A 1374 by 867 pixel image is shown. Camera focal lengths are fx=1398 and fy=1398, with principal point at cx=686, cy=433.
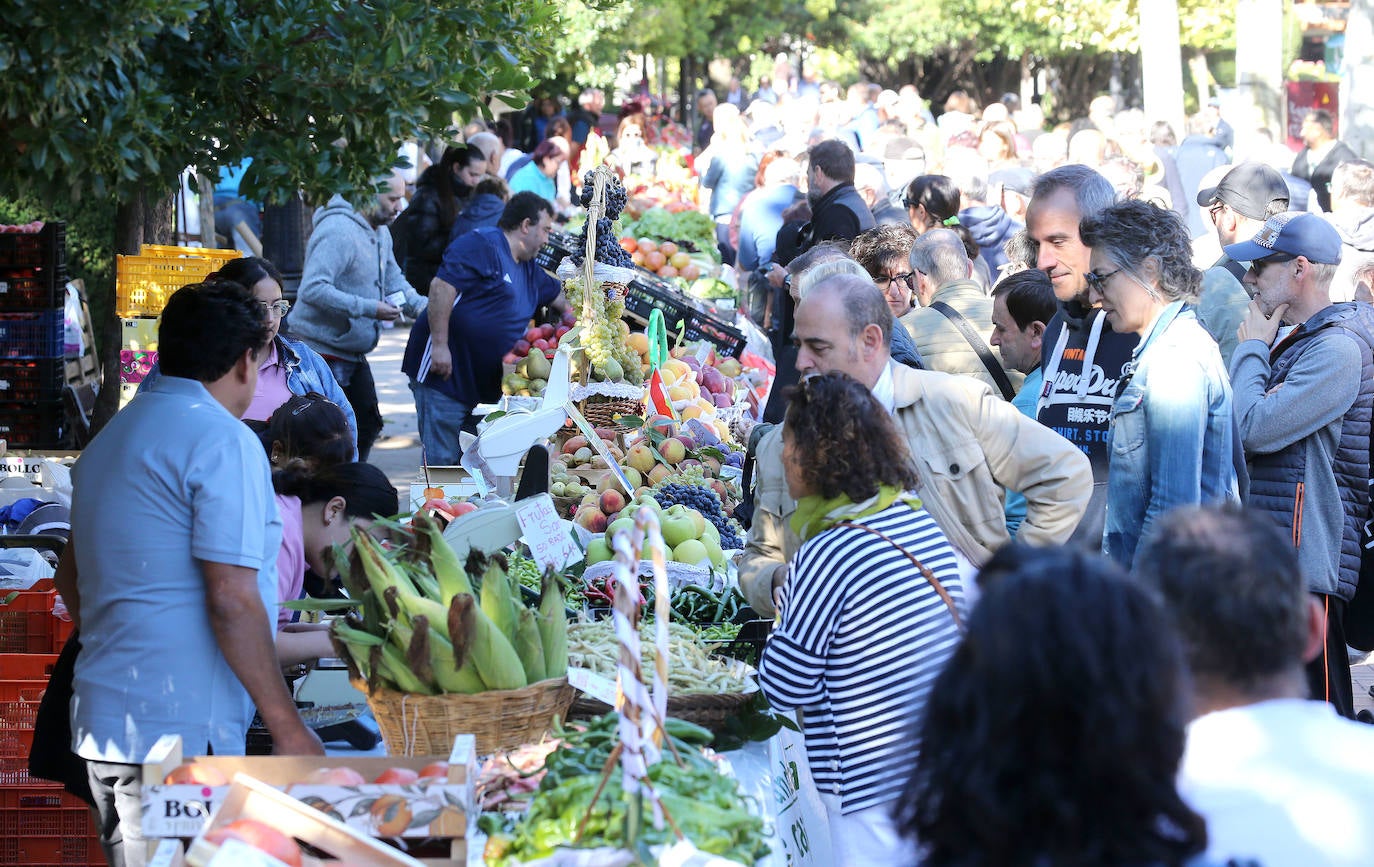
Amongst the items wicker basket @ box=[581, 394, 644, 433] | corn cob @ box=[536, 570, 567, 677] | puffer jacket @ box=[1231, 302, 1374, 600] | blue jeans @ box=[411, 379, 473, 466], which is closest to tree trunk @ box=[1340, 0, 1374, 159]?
blue jeans @ box=[411, 379, 473, 466]

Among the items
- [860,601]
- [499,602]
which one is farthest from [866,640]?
[499,602]

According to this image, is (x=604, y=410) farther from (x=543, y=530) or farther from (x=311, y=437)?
(x=543, y=530)

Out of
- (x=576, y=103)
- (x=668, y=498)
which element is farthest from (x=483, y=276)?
(x=576, y=103)

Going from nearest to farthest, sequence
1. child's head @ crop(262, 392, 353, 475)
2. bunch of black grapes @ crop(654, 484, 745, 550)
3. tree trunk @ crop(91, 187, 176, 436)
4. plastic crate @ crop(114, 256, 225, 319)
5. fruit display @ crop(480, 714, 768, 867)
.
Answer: fruit display @ crop(480, 714, 768, 867) → child's head @ crop(262, 392, 353, 475) → bunch of black grapes @ crop(654, 484, 745, 550) → tree trunk @ crop(91, 187, 176, 436) → plastic crate @ crop(114, 256, 225, 319)

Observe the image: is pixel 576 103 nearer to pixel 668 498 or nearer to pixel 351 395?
pixel 351 395

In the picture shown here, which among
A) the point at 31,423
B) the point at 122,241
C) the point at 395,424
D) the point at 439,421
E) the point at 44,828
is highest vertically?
the point at 122,241

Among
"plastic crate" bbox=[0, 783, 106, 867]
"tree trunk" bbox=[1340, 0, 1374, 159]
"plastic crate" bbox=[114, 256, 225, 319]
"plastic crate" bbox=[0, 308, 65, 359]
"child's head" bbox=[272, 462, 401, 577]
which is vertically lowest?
"plastic crate" bbox=[0, 783, 106, 867]

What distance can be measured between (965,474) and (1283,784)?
6.15 feet

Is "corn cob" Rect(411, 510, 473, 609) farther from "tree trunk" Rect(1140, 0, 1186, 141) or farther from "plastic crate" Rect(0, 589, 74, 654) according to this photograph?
"tree trunk" Rect(1140, 0, 1186, 141)

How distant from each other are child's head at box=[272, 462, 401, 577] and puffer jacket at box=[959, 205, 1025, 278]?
611 centimetres

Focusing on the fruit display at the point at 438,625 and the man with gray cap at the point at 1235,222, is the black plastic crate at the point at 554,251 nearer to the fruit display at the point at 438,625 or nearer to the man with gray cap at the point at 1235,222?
the man with gray cap at the point at 1235,222

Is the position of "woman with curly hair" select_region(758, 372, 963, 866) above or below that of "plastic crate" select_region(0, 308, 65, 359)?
below

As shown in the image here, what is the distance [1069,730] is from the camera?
1633 millimetres

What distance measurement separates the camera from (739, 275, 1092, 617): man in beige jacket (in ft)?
12.3
